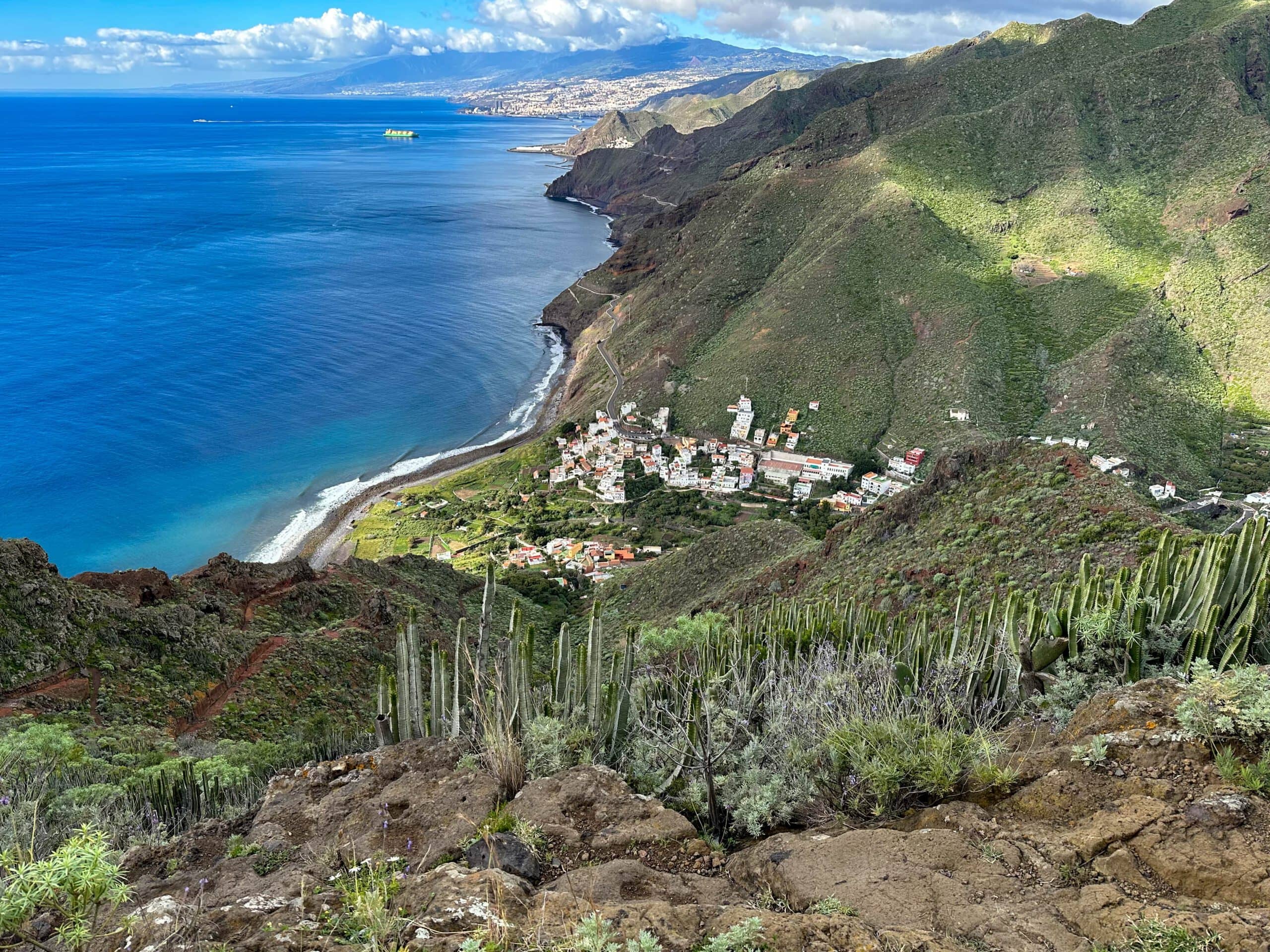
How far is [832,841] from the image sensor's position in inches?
229

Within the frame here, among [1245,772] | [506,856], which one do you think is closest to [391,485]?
[506,856]

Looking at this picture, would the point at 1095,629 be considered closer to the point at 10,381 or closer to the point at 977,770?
the point at 977,770

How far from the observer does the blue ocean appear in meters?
51.4

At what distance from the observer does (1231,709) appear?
219 inches

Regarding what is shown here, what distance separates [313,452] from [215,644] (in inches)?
1646

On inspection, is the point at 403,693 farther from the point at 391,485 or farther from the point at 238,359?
the point at 238,359

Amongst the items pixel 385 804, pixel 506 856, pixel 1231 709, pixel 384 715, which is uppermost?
pixel 1231 709

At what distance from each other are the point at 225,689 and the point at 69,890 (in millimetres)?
18043

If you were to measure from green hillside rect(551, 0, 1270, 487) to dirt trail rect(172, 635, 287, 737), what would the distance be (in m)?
44.8

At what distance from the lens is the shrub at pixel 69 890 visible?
143 inches

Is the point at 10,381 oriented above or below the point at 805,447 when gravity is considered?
above

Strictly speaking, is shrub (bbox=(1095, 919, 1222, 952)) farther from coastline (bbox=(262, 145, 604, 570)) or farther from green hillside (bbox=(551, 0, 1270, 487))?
green hillside (bbox=(551, 0, 1270, 487))

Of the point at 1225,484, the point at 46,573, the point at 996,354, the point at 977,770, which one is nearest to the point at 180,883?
the point at 977,770

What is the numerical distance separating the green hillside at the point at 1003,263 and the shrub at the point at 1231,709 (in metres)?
48.3
